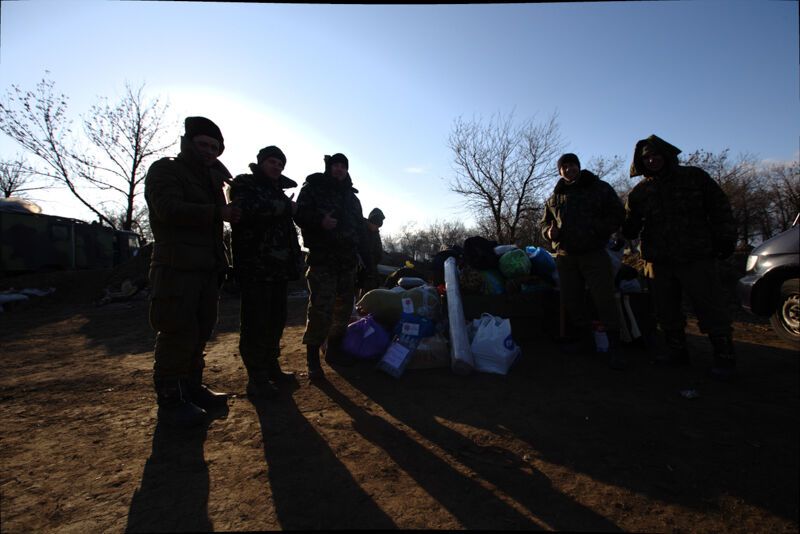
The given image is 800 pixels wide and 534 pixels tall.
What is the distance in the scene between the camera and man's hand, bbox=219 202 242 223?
8.45ft

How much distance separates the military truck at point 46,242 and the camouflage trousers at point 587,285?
15.4m

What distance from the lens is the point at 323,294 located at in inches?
134

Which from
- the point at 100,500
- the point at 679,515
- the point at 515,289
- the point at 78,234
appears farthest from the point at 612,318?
the point at 78,234

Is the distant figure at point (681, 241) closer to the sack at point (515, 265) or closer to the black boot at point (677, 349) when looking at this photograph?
the black boot at point (677, 349)

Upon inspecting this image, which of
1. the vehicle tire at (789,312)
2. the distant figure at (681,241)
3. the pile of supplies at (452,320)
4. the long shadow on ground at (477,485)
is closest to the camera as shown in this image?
the long shadow on ground at (477,485)

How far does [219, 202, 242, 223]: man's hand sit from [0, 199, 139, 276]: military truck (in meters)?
13.8

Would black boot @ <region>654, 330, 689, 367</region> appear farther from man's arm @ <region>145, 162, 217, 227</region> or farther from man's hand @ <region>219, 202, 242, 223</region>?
man's arm @ <region>145, 162, 217, 227</region>

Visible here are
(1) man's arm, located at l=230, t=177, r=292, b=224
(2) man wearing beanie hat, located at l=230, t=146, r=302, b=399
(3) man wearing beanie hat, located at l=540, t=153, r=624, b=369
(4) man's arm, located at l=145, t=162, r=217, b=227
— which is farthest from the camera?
(3) man wearing beanie hat, located at l=540, t=153, r=624, b=369

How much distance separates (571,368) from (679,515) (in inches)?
78.2

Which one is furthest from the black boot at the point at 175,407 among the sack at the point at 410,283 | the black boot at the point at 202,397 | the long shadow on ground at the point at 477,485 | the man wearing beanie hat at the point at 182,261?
the sack at the point at 410,283

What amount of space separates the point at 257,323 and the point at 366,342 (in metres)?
1.11

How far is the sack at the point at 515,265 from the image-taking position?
4461 millimetres

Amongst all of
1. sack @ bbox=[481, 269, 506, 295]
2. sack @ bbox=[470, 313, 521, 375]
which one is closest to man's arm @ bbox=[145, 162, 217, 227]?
sack @ bbox=[470, 313, 521, 375]

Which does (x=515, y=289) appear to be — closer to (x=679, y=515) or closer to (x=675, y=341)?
(x=675, y=341)
